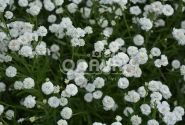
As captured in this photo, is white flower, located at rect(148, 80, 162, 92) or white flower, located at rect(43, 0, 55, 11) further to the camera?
white flower, located at rect(43, 0, 55, 11)

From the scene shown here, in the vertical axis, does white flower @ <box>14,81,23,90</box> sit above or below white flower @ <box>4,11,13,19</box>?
below

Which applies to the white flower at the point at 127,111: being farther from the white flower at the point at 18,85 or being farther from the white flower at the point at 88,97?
the white flower at the point at 18,85

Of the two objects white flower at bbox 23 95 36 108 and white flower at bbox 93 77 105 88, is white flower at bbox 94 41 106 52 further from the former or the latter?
white flower at bbox 23 95 36 108

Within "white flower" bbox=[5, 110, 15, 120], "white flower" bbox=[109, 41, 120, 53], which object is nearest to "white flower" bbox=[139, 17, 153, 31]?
"white flower" bbox=[109, 41, 120, 53]

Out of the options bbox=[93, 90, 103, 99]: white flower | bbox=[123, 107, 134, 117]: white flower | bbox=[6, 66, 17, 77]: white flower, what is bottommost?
bbox=[123, 107, 134, 117]: white flower

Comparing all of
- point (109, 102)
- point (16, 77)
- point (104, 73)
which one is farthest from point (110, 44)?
point (16, 77)

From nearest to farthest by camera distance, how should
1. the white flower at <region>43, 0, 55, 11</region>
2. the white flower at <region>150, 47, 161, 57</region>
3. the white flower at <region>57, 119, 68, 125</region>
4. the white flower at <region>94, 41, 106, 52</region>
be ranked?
the white flower at <region>57, 119, 68, 125</region> → the white flower at <region>94, 41, 106, 52</region> → the white flower at <region>150, 47, 161, 57</region> → the white flower at <region>43, 0, 55, 11</region>

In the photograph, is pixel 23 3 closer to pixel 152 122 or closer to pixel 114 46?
pixel 114 46
